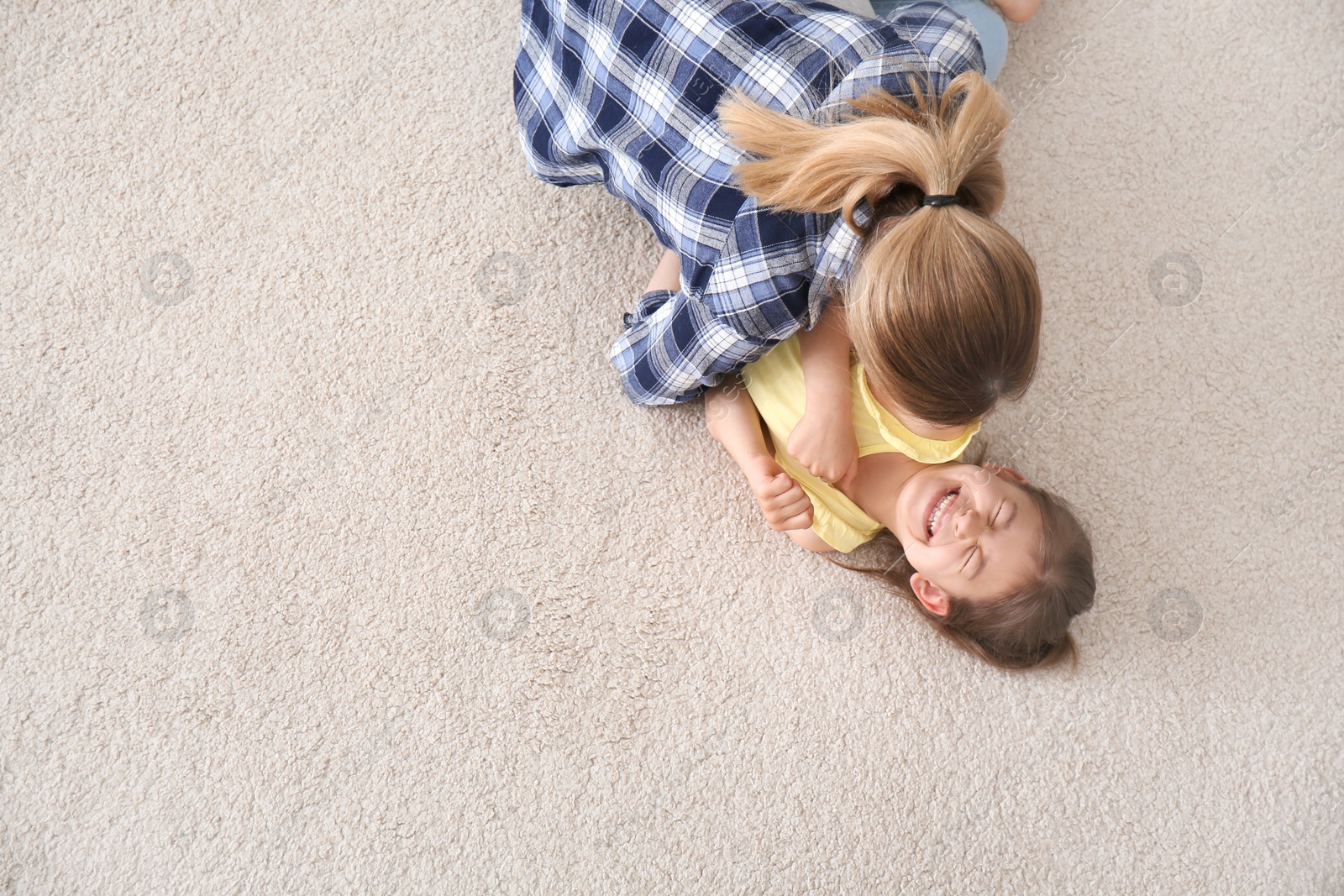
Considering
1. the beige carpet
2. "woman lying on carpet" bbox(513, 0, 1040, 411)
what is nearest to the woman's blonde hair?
"woman lying on carpet" bbox(513, 0, 1040, 411)

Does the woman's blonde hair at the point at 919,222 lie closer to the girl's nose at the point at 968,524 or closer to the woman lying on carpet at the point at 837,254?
the woman lying on carpet at the point at 837,254

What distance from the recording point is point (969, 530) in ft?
2.48

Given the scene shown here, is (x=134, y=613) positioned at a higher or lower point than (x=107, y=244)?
lower

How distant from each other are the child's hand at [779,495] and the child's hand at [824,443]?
0.03 m

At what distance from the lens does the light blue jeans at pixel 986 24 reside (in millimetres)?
873

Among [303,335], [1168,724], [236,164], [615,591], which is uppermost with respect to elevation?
[236,164]

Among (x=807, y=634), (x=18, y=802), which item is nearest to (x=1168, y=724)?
(x=807, y=634)

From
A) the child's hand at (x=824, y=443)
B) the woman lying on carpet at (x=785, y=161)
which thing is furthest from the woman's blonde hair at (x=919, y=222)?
the child's hand at (x=824, y=443)

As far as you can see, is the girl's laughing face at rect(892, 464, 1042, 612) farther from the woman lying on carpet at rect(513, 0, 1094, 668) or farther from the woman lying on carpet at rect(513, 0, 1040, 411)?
the woman lying on carpet at rect(513, 0, 1040, 411)

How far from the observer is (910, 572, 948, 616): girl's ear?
81 centimetres

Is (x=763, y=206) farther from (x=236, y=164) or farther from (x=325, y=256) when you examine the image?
(x=236, y=164)

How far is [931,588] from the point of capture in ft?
2.68

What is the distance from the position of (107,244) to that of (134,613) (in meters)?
0.39

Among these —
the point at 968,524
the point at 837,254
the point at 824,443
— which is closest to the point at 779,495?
the point at 824,443
